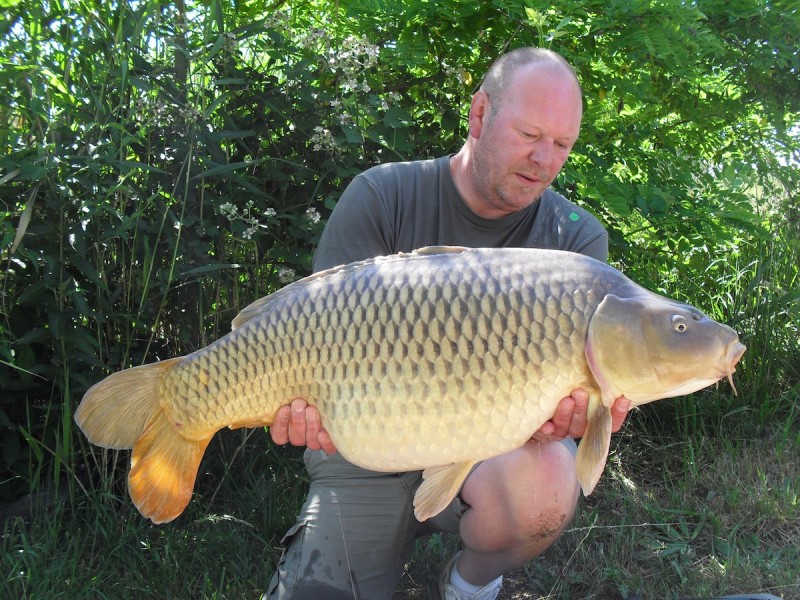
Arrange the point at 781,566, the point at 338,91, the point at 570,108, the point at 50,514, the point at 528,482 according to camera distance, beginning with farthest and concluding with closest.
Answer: the point at 338,91 < the point at 50,514 < the point at 781,566 < the point at 570,108 < the point at 528,482

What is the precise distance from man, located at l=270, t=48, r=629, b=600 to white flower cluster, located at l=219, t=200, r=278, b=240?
31cm

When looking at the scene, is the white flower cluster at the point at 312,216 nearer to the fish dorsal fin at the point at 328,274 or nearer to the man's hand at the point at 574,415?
the fish dorsal fin at the point at 328,274

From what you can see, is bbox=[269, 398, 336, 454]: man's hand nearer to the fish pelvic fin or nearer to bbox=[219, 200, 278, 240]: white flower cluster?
the fish pelvic fin

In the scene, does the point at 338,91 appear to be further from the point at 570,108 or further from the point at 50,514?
the point at 50,514

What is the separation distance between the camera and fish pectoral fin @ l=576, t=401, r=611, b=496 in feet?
4.18

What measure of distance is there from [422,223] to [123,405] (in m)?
0.75

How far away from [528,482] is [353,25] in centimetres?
140

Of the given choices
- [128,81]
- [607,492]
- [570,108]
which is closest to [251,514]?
[607,492]

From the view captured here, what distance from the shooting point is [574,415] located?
1.33 meters

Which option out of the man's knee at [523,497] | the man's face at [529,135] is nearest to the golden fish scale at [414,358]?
the man's knee at [523,497]

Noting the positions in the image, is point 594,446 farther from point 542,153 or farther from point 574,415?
point 542,153

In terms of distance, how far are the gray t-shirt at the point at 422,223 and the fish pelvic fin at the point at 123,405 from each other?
50cm

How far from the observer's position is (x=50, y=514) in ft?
6.62

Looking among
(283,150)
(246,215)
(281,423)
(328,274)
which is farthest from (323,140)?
(281,423)
